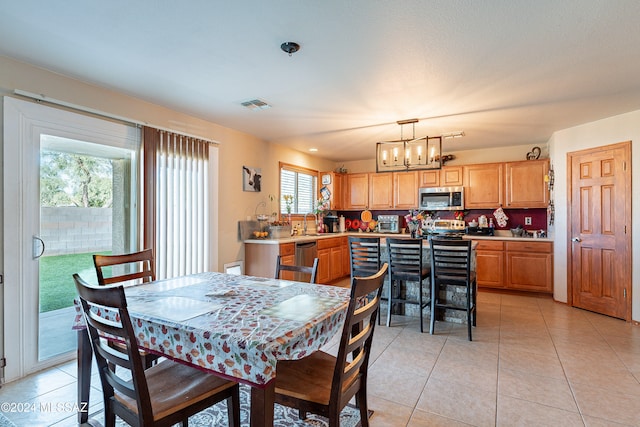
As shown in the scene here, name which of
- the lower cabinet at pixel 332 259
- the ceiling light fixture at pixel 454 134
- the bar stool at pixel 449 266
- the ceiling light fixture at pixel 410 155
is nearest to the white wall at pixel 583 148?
the ceiling light fixture at pixel 454 134

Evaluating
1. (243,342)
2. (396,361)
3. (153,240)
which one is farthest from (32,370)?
(396,361)

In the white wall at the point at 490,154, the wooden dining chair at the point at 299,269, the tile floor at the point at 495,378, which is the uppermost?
the white wall at the point at 490,154

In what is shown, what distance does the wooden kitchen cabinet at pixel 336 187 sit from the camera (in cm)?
651

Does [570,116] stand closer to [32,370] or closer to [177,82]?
[177,82]

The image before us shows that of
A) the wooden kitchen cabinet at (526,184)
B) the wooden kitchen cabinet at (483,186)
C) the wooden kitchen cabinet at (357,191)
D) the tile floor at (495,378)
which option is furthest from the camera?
the wooden kitchen cabinet at (357,191)

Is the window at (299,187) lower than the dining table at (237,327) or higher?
higher

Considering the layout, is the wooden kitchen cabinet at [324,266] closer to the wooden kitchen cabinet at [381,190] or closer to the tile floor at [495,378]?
the wooden kitchen cabinet at [381,190]

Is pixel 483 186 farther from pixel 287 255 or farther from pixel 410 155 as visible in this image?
pixel 287 255

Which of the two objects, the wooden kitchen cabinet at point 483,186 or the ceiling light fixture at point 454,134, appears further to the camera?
the wooden kitchen cabinet at point 483,186

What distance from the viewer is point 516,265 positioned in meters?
4.90

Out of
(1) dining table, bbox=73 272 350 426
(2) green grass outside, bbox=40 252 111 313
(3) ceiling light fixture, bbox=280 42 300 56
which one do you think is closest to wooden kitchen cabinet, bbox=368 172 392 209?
(3) ceiling light fixture, bbox=280 42 300 56

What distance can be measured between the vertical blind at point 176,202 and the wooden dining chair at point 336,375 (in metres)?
2.38

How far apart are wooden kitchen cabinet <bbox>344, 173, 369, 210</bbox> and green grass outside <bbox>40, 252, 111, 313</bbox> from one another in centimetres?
482

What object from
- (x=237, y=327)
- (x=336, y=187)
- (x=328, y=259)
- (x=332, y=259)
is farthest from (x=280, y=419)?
(x=336, y=187)
